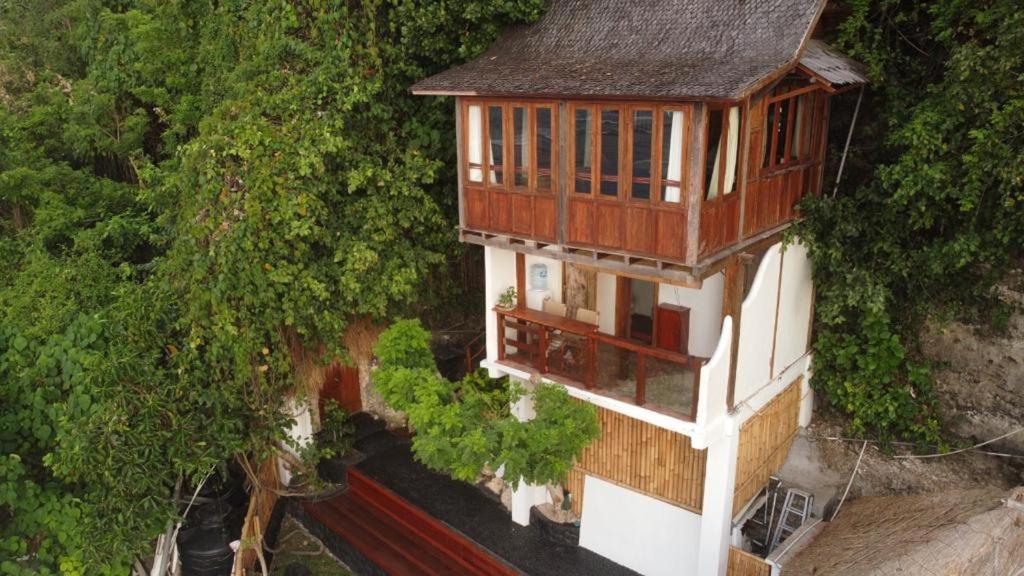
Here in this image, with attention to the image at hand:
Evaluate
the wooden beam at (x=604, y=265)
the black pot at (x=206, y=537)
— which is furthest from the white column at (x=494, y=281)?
the black pot at (x=206, y=537)

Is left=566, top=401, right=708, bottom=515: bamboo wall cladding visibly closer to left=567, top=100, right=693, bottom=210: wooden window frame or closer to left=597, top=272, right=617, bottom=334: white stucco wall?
left=597, top=272, right=617, bottom=334: white stucco wall

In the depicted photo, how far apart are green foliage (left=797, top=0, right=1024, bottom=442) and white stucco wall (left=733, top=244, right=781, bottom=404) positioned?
36.9 inches

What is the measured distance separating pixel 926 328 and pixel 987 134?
10.5 feet

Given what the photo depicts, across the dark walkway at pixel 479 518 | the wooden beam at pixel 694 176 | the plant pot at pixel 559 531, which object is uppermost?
the wooden beam at pixel 694 176

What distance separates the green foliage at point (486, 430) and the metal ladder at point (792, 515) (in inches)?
137

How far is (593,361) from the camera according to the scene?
9945 millimetres

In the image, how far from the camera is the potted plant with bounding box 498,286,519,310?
11.2 meters

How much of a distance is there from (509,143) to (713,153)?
8.86ft

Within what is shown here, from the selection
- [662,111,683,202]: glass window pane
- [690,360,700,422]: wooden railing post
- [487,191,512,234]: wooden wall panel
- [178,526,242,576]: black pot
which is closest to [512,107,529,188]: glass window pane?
[487,191,512,234]: wooden wall panel

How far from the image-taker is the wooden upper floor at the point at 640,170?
8266mm

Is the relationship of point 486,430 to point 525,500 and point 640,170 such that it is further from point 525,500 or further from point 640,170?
point 640,170

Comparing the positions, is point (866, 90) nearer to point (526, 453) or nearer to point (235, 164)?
point (526, 453)

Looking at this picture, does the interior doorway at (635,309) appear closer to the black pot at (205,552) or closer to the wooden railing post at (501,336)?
the wooden railing post at (501,336)

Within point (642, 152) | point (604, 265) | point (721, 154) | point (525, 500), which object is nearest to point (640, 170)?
point (642, 152)
